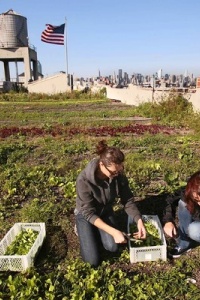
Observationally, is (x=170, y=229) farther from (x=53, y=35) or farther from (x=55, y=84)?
(x=55, y=84)

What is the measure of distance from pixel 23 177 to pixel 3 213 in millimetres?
1190

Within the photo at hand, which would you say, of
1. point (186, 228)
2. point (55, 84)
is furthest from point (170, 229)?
point (55, 84)

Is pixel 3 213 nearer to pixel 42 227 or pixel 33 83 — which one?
pixel 42 227

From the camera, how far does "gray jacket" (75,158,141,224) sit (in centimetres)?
321

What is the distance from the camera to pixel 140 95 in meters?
20.6

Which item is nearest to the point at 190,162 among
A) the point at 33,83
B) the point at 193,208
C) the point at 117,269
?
the point at 193,208

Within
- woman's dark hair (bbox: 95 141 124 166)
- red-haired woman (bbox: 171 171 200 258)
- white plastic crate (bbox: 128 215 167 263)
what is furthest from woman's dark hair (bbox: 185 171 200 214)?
woman's dark hair (bbox: 95 141 124 166)

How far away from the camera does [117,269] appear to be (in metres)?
3.16

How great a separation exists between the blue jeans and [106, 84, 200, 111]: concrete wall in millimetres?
10446

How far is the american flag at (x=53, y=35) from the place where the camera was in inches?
1251

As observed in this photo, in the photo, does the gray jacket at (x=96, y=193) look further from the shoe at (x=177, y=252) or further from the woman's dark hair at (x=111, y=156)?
the shoe at (x=177, y=252)

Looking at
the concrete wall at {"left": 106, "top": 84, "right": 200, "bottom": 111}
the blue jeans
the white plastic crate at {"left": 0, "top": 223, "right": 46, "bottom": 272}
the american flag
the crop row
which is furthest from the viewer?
the american flag

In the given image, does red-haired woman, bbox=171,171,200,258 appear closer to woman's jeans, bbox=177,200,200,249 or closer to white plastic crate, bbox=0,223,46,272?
woman's jeans, bbox=177,200,200,249

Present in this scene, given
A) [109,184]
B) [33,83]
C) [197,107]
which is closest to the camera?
[109,184]
